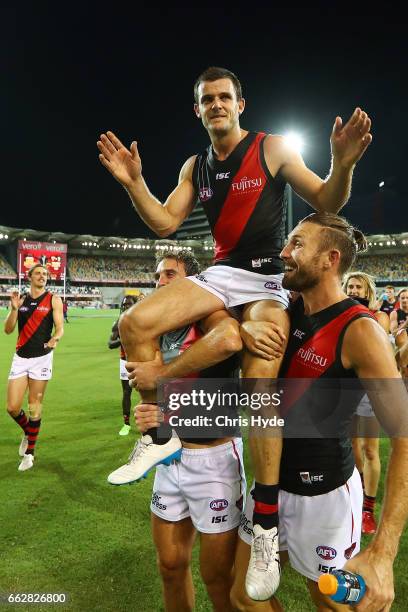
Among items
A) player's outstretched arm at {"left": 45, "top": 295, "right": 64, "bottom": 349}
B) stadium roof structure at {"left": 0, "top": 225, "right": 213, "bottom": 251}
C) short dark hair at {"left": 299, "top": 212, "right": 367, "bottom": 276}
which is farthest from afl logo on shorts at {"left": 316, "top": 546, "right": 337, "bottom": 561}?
stadium roof structure at {"left": 0, "top": 225, "right": 213, "bottom": 251}

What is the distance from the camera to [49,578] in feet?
11.9

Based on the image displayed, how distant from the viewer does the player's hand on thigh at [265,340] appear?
238cm

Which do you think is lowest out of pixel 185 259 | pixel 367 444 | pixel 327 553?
pixel 367 444

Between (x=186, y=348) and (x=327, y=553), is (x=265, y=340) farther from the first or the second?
(x=327, y=553)

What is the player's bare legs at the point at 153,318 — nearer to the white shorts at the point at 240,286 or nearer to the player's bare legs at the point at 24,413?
the white shorts at the point at 240,286

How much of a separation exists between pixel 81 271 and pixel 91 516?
2696 inches

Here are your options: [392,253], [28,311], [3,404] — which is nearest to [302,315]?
[28,311]

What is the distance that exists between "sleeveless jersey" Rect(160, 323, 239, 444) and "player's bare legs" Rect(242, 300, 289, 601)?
44cm

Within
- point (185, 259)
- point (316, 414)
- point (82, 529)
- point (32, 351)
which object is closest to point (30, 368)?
point (32, 351)

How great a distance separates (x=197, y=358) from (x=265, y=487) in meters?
0.76

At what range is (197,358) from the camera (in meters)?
2.51

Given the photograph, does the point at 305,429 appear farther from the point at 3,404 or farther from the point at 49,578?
the point at 3,404

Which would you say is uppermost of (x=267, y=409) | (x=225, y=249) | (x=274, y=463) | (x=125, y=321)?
(x=225, y=249)

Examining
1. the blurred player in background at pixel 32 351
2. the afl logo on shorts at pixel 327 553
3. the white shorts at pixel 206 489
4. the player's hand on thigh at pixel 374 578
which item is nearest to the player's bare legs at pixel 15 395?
the blurred player in background at pixel 32 351
